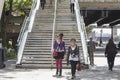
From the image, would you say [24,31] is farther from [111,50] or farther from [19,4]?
[19,4]

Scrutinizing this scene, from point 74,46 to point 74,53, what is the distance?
280 mm

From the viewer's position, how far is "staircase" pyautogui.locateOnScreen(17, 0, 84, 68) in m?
18.0

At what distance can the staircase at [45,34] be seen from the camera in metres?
18.0

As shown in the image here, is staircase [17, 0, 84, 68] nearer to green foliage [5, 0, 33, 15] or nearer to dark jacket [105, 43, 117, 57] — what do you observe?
dark jacket [105, 43, 117, 57]

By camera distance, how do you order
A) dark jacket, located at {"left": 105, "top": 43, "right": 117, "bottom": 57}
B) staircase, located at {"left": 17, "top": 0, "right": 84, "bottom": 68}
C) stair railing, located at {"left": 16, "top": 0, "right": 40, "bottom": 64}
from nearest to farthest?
dark jacket, located at {"left": 105, "top": 43, "right": 117, "bottom": 57} → staircase, located at {"left": 17, "top": 0, "right": 84, "bottom": 68} → stair railing, located at {"left": 16, "top": 0, "right": 40, "bottom": 64}

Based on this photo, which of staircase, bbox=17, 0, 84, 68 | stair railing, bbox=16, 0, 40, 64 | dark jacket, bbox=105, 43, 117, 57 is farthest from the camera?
stair railing, bbox=16, 0, 40, 64

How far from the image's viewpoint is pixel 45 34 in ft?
69.6

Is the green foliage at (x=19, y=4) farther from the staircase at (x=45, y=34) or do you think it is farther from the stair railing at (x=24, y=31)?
the staircase at (x=45, y=34)

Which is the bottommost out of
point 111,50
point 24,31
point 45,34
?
point 111,50

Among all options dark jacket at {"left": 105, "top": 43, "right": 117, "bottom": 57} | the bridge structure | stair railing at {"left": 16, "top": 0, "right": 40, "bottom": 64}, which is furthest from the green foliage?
dark jacket at {"left": 105, "top": 43, "right": 117, "bottom": 57}

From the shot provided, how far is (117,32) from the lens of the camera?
130125 mm

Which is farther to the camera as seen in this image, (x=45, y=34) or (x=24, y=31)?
(x=24, y=31)

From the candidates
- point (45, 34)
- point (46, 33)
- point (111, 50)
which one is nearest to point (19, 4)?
point (46, 33)

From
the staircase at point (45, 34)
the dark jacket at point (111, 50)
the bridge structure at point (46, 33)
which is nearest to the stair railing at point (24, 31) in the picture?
the bridge structure at point (46, 33)
